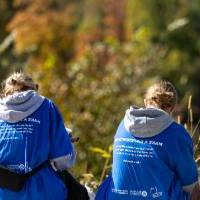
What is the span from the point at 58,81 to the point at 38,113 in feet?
27.5

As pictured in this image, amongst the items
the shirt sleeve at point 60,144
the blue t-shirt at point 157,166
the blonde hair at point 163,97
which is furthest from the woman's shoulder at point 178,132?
the shirt sleeve at point 60,144

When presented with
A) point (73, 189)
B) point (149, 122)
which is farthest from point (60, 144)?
point (149, 122)

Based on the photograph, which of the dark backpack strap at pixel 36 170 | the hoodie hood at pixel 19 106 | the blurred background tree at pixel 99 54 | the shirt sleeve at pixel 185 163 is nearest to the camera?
the shirt sleeve at pixel 185 163

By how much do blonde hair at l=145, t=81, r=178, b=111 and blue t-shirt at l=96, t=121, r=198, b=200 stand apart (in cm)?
17

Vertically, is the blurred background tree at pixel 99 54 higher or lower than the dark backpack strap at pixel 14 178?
lower

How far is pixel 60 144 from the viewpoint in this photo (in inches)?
231

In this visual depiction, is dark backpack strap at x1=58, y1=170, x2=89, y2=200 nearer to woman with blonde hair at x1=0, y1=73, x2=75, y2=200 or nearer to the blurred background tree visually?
woman with blonde hair at x1=0, y1=73, x2=75, y2=200

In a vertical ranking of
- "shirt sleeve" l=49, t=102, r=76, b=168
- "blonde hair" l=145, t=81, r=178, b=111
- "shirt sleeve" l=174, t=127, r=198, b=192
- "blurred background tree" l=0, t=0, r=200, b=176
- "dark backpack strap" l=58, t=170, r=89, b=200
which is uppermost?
"blonde hair" l=145, t=81, r=178, b=111

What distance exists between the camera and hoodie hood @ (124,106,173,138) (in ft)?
18.9

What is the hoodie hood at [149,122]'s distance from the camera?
5766 millimetres

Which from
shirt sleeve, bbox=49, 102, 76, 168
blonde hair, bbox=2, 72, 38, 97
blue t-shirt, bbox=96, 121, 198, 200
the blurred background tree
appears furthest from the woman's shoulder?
the blurred background tree

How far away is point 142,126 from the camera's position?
5.79m

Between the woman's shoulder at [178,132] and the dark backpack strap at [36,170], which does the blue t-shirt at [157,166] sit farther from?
the dark backpack strap at [36,170]

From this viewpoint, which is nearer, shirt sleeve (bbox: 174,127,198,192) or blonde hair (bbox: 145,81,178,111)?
shirt sleeve (bbox: 174,127,198,192)
